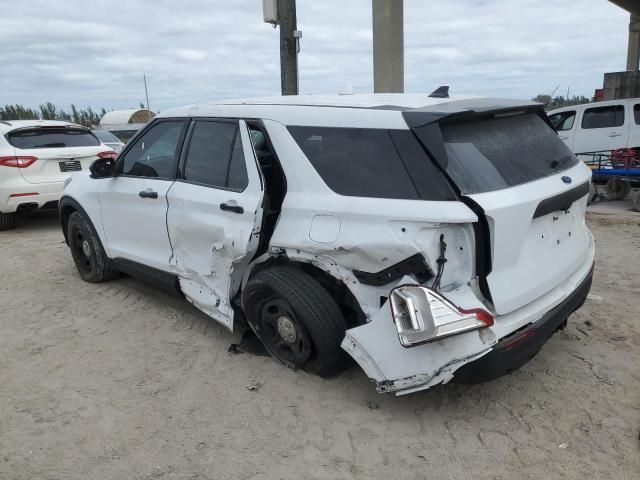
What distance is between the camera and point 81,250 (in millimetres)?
5273

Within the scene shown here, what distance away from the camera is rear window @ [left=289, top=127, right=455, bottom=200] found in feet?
8.41

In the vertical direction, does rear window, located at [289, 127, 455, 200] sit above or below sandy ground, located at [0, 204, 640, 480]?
above

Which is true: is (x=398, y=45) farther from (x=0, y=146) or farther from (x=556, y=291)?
(x=556, y=291)

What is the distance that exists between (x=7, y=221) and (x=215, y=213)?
604cm

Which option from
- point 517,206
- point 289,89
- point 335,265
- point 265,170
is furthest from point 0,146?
point 517,206

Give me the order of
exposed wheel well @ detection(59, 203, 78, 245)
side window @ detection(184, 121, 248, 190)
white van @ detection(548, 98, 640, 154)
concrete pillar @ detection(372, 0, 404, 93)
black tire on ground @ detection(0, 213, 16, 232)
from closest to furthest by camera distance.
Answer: side window @ detection(184, 121, 248, 190) → exposed wheel well @ detection(59, 203, 78, 245) → black tire on ground @ detection(0, 213, 16, 232) → white van @ detection(548, 98, 640, 154) → concrete pillar @ detection(372, 0, 404, 93)

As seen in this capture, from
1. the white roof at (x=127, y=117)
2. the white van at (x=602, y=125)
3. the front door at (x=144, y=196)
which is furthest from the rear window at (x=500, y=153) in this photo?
the white roof at (x=127, y=117)

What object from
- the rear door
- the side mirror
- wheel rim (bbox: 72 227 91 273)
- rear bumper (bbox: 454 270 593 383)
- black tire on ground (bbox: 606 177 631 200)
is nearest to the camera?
rear bumper (bbox: 454 270 593 383)

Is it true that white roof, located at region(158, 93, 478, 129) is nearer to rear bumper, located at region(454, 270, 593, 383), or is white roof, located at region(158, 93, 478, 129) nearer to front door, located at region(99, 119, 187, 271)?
front door, located at region(99, 119, 187, 271)

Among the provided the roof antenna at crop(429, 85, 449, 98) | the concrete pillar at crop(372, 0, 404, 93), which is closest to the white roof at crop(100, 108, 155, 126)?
the concrete pillar at crop(372, 0, 404, 93)

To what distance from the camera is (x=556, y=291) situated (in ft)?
9.43

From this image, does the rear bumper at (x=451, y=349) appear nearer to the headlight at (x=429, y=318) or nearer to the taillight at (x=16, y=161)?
the headlight at (x=429, y=318)

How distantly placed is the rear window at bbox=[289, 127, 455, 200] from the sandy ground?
123 cm

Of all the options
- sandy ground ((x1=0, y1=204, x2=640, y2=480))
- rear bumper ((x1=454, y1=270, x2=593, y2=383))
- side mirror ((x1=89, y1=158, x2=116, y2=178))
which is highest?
side mirror ((x1=89, y1=158, x2=116, y2=178))
